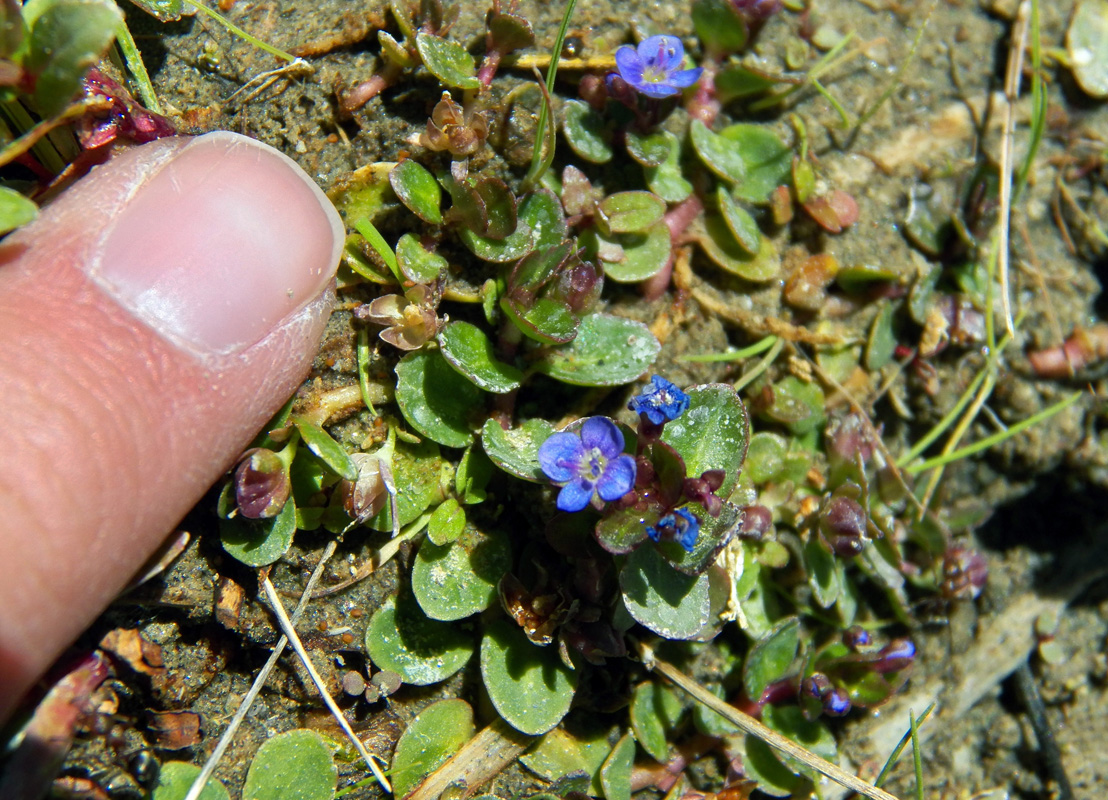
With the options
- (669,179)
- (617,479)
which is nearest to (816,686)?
(617,479)

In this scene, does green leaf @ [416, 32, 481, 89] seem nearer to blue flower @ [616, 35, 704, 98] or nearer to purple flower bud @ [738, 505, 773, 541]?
blue flower @ [616, 35, 704, 98]

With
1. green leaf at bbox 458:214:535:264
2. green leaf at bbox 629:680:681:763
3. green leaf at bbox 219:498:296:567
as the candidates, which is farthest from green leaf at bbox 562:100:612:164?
green leaf at bbox 629:680:681:763

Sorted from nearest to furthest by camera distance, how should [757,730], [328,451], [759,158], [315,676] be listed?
[328,451], [315,676], [757,730], [759,158]

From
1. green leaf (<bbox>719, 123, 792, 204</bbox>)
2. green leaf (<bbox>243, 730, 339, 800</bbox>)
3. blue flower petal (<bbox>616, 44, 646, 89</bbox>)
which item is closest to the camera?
green leaf (<bbox>243, 730, 339, 800</bbox>)

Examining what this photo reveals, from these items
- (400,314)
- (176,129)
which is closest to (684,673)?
(400,314)

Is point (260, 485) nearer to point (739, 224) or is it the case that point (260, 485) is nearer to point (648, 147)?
point (648, 147)

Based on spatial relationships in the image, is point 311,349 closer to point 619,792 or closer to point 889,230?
point 619,792
